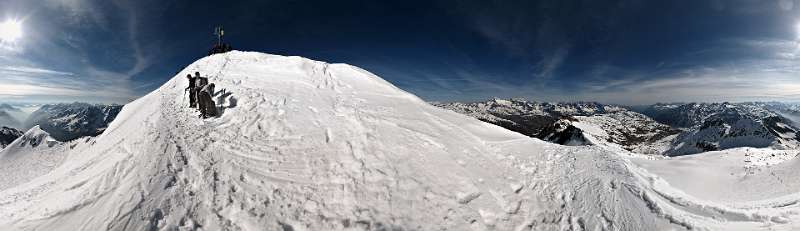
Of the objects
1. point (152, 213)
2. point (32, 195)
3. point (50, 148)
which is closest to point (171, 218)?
point (152, 213)

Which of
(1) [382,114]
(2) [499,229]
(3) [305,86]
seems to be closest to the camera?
(2) [499,229]

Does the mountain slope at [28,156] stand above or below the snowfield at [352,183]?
below

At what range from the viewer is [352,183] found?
12.7 m

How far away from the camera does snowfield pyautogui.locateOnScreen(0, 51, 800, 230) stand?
10992 mm

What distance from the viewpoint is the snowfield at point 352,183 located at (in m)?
11.0

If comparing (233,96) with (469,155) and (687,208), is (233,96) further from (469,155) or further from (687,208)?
Result: (687,208)

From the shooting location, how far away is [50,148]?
173 feet

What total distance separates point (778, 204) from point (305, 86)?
26.6 metres

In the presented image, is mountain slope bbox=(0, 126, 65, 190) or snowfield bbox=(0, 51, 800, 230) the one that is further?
mountain slope bbox=(0, 126, 65, 190)

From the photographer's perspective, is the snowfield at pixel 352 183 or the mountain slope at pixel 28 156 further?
the mountain slope at pixel 28 156

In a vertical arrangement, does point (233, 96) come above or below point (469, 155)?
above

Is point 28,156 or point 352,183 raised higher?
point 352,183

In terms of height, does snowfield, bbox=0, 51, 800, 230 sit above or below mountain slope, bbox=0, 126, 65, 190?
above

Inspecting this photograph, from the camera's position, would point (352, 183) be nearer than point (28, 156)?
Yes
